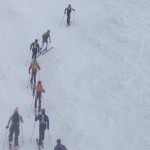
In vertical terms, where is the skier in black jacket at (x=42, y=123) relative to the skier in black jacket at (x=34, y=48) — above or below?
below

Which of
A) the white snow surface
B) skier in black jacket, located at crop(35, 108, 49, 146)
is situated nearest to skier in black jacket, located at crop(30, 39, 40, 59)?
the white snow surface

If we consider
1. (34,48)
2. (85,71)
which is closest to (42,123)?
(85,71)

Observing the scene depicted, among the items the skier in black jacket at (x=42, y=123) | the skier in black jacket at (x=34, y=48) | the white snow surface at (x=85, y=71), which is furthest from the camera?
the skier in black jacket at (x=34, y=48)

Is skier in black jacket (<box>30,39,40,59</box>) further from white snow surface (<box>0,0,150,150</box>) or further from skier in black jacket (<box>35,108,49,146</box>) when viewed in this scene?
skier in black jacket (<box>35,108,49,146</box>)

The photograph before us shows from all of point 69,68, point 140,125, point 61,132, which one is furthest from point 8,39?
point 140,125

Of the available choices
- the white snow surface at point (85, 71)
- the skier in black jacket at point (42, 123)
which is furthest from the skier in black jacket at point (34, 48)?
the skier in black jacket at point (42, 123)

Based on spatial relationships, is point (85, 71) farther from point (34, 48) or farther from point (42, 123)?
point (42, 123)

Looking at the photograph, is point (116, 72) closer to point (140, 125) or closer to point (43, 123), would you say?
point (140, 125)

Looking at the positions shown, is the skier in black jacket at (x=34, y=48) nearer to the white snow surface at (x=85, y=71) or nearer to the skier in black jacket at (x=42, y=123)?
the white snow surface at (x=85, y=71)

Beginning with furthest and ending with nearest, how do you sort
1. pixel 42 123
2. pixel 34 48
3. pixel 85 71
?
pixel 34 48, pixel 85 71, pixel 42 123
